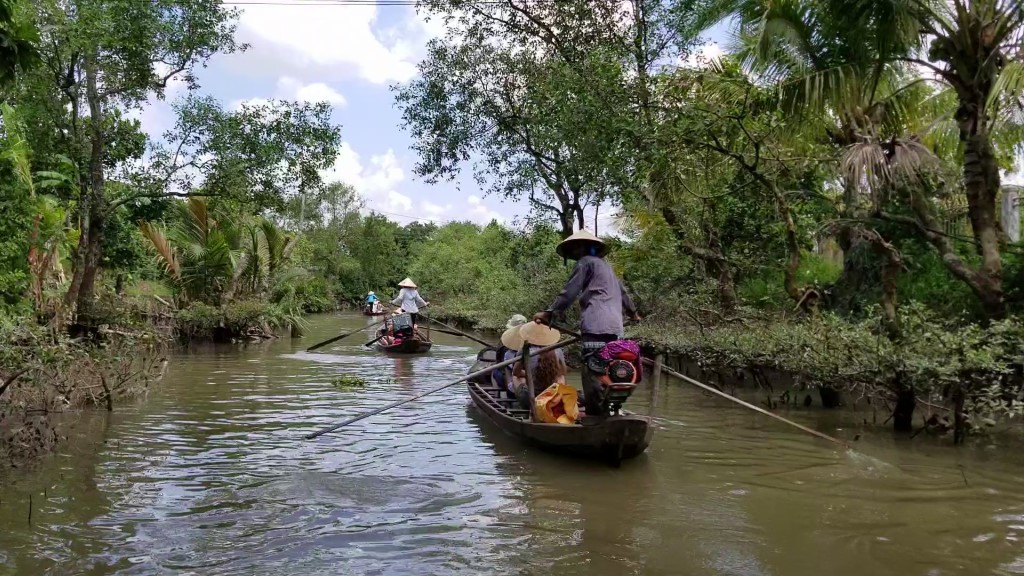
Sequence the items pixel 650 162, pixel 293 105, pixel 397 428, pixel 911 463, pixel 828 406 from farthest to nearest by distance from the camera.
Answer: pixel 293 105, pixel 650 162, pixel 828 406, pixel 397 428, pixel 911 463

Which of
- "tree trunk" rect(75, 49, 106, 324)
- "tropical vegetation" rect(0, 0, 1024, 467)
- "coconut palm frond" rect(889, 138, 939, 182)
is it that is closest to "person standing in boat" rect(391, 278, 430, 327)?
"tropical vegetation" rect(0, 0, 1024, 467)

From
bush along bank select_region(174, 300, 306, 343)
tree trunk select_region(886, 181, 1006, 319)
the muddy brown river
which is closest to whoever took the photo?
the muddy brown river

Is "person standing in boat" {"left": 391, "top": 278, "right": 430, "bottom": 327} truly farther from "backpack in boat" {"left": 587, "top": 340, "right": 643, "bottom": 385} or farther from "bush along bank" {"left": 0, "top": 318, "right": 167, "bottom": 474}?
"backpack in boat" {"left": 587, "top": 340, "right": 643, "bottom": 385}

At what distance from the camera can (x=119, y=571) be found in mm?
4266

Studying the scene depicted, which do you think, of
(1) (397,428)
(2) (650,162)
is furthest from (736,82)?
(1) (397,428)

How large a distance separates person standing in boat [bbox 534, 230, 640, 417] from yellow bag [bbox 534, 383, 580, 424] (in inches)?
14.4

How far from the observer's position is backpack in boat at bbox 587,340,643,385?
6.34 meters

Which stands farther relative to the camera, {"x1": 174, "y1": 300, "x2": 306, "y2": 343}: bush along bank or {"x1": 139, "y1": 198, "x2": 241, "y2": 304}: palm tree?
{"x1": 139, "y1": 198, "x2": 241, "y2": 304}: palm tree

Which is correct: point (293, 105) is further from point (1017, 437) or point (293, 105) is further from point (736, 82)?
point (1017, 437)

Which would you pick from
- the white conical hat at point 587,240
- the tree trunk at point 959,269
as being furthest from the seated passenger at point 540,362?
the tree trunk at point 959,269

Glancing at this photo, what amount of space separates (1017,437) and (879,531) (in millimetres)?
3848

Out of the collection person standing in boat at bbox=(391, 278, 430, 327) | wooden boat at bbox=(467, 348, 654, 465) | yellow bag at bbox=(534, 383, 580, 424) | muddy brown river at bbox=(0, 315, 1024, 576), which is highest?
person standing in boat at bbox=(391, 278, 430, 327)

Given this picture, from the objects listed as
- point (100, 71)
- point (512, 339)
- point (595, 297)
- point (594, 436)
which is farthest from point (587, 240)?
point (100, 71)

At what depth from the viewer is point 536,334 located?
7676 mm
